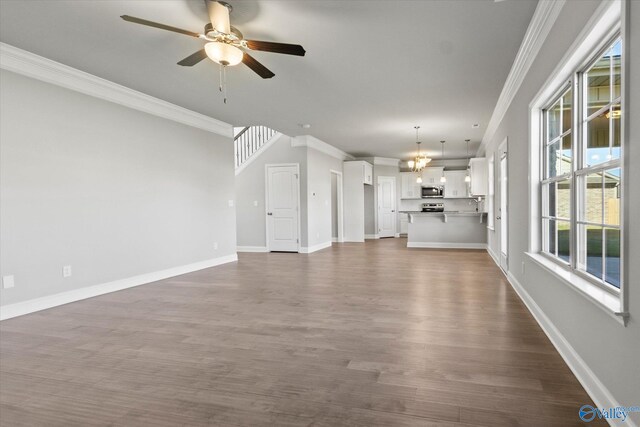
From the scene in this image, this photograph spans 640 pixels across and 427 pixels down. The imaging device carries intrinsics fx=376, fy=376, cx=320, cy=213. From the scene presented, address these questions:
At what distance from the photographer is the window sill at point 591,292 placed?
1.72 m

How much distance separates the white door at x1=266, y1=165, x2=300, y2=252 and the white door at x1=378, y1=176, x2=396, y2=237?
440 cm

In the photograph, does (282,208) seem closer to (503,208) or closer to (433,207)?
(503,208)

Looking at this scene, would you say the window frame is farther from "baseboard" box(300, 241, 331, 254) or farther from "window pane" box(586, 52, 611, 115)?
"baseboard" box(300, 241, 331, 254)

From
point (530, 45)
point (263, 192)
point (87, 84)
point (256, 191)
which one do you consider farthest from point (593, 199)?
point (256, 191)

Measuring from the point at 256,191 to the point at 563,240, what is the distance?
7.09 meters

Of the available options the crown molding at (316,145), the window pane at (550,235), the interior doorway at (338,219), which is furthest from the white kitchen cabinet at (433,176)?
the window pane at (550,235)

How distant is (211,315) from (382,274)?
2.95 metres

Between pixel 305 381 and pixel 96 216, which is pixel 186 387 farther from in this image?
pixel 96 216

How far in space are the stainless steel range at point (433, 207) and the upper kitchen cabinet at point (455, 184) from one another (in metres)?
0.39

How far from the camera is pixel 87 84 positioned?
4.57 meters

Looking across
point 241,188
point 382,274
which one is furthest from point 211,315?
point 241,188

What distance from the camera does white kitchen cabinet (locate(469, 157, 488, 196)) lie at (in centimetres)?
863

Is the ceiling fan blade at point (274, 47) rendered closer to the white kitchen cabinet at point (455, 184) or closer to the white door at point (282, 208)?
the white door at point (282, 208)

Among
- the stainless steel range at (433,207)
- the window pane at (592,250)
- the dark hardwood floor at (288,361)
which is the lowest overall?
the dark hardwood floor at (288,361)
